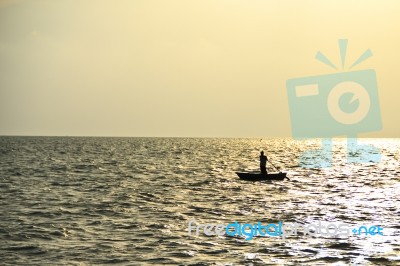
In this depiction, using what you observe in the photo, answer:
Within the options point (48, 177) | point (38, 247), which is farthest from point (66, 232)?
point (48, 177)

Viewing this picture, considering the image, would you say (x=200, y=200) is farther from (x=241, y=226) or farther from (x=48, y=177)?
(x=48, y=177)

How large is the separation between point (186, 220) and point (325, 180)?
2708 cm

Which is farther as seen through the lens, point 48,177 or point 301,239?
point 48,177

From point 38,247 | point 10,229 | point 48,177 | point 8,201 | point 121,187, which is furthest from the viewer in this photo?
point 48,177

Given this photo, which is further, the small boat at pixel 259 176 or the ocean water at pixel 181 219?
the small boat at pixel 259 176

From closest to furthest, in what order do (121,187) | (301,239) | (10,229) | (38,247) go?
(38,247), (301,239), (10,229), (121,187)

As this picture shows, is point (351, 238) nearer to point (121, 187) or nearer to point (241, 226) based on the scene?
point (241, 226)

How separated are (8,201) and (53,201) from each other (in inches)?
107

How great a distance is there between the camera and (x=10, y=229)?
22797 mm

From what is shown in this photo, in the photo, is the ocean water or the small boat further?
the small boat

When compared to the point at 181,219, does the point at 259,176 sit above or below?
above

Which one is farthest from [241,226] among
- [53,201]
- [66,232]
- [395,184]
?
[395,184]

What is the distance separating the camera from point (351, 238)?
21.4 m

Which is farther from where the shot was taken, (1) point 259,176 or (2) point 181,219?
(1) point 259,176
